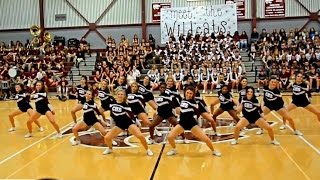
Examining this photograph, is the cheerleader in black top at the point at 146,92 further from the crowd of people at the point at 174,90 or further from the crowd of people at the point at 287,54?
the crowd of people at the point at 287,54

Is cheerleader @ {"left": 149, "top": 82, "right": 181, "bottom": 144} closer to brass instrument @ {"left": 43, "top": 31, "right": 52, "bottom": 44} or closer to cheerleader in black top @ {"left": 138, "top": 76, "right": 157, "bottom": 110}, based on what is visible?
cheerleader in black top @ {"left": 138, "top": 76, "right": 157, "bottom": 110}

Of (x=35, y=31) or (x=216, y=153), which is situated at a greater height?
(x=35, y=31)

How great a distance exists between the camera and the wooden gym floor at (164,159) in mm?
6918

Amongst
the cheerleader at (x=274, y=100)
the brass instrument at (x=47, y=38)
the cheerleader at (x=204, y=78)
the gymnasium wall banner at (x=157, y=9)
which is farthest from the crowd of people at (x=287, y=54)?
the brass instrument at (x=47, y=38)

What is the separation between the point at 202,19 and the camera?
26.4m

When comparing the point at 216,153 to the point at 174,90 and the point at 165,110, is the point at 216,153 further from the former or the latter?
the point at 174,90

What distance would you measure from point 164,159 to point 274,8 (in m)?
21.1

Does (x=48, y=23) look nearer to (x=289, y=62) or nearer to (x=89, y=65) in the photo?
(x=89, y=65)

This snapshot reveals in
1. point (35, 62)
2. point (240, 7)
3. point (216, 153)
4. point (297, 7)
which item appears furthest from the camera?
point (240, 7)

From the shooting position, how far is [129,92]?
34.7 feet

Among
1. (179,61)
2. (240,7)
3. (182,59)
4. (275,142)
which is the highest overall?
(240,7)

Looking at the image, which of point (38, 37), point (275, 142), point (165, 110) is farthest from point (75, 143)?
point (38, 37)

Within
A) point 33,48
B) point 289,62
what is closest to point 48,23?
point 33,48

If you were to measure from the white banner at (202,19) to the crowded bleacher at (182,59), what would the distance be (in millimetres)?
739
